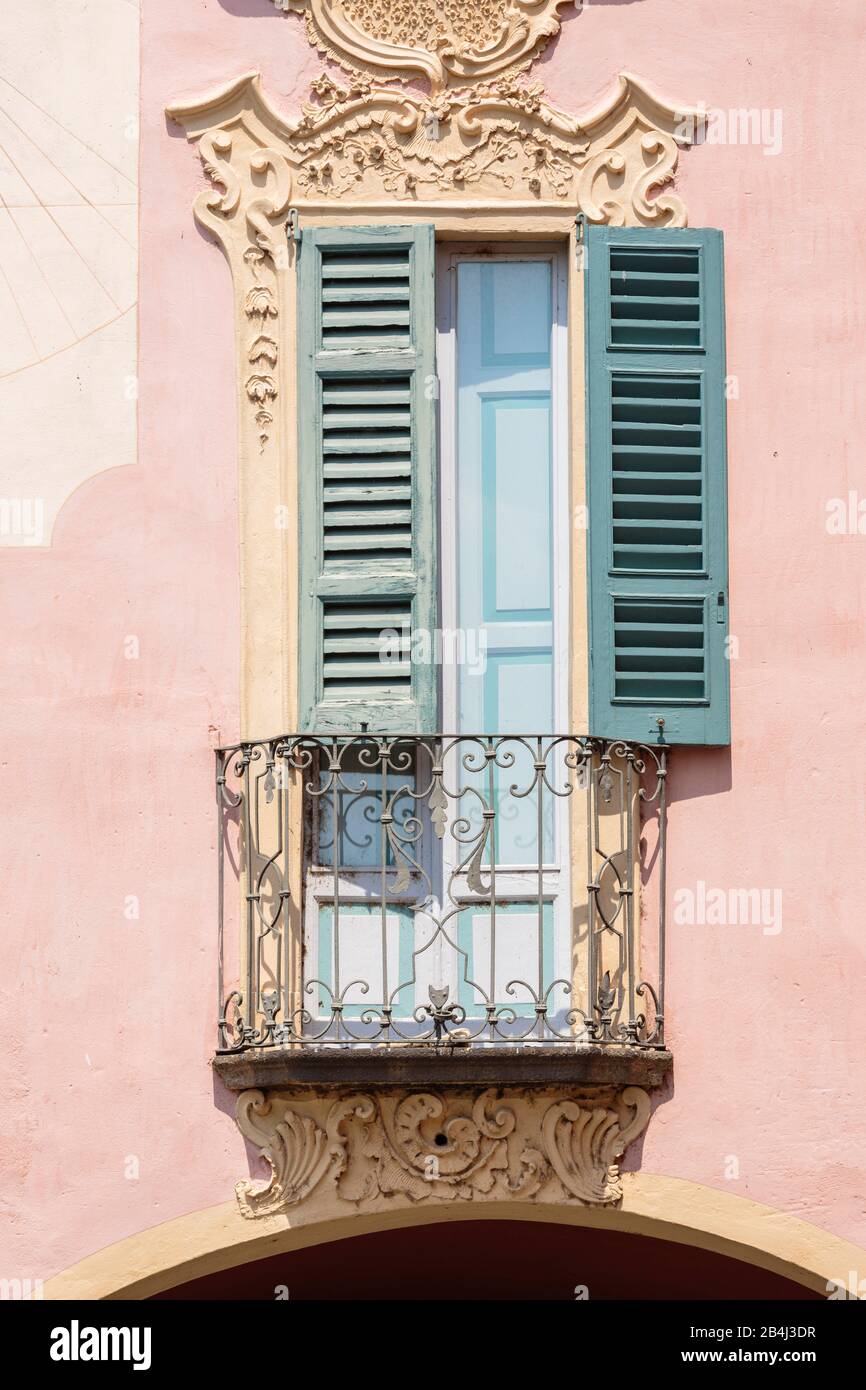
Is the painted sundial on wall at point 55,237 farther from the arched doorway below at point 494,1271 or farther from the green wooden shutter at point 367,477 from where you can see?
the arched doorway below at point 494,1271

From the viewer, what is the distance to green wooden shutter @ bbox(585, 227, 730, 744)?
11.8 meters

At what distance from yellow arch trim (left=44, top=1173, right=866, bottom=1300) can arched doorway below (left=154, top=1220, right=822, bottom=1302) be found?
68 centimetres

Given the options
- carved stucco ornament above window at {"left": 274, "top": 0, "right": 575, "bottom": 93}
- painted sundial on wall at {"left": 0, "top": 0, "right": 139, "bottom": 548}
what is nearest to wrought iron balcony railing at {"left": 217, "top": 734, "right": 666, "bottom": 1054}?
painted sundial on wall at {"left": 0, "top": 0, "right": 139, "bottom": 548}

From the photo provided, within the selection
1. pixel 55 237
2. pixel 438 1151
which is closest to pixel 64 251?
pixel 55 237

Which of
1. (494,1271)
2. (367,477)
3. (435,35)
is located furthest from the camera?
A: (494,1271)

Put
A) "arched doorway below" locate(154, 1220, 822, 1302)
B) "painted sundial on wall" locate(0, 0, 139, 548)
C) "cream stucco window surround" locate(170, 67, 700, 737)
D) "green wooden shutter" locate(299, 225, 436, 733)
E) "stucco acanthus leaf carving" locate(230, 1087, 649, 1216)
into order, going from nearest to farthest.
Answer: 1. "stucco acanthus leaf carving" locate(230, 1087, 649, 1216)
2. "green wooden shutter" locate(299, 225, 436, 733)
3. "painted sundial on wall" locate(0, 0, 139, 548)
4. "cream stucco window surround" locate(170, 67, 700, 737)
5. "arched doorway below" locate(154, 1220, 822, 1302)

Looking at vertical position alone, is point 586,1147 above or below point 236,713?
below

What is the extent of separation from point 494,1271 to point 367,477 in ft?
10.5

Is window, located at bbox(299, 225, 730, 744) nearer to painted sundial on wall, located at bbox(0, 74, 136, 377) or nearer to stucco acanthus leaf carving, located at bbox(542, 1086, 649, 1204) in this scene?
painted sundial on wall, located at bbox(0, 74, 136, 377)

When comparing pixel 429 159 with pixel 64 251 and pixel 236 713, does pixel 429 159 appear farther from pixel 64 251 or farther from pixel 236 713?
pixel 236 713

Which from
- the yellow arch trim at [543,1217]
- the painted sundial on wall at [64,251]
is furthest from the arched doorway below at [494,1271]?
the painted sundial on wall at [64,251]

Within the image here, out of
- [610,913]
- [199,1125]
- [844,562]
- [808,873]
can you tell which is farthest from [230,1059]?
[844,562]

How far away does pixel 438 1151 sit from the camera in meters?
11.4

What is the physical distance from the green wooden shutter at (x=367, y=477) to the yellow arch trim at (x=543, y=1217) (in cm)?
183
